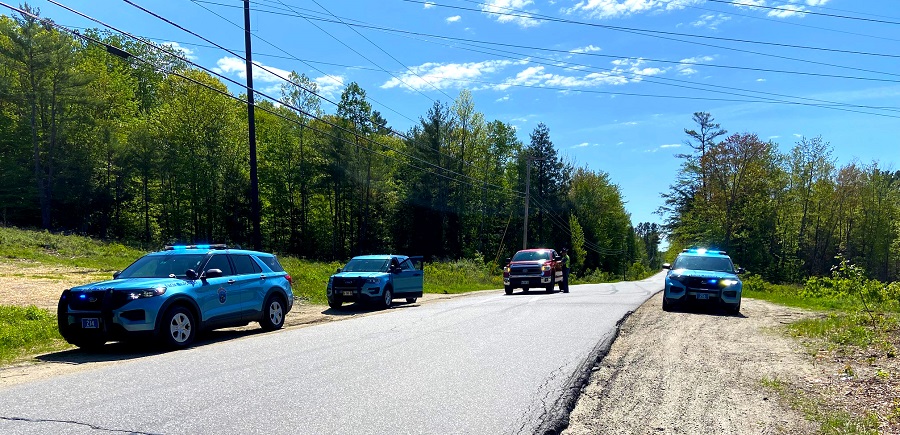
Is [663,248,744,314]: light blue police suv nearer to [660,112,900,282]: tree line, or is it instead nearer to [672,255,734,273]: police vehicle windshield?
[672,255,734,273]: police vehicle windshield

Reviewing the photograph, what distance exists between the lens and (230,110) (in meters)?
46.3

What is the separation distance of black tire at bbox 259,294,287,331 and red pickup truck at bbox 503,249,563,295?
45.2 ft

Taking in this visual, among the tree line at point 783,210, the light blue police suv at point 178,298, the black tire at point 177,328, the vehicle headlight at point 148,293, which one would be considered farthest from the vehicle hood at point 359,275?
the tree line at point 783,210

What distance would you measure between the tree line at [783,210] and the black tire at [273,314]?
5161cm

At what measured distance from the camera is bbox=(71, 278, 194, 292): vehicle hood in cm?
914

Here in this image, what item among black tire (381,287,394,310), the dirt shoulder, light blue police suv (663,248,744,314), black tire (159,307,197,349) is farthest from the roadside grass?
black tire (381,287,394,310)

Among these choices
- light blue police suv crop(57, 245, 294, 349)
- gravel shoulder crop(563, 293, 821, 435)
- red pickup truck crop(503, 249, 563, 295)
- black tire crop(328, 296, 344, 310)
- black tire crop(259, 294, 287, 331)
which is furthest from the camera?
red pickup truck crop(503, 249, 563, 295)

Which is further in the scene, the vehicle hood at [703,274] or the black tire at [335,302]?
the black tire at [335,302]

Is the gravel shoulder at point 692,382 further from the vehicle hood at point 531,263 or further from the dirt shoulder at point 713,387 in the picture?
the vehicle hood at point 531,263

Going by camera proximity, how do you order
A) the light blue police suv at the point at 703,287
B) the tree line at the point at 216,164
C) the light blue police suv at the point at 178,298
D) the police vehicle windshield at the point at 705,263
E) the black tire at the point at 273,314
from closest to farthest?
the light blue police suv at the point at 178,298
the black tire at the point at 273,314
the light blue police suv at the point at 703,287
the police vehicle windshield at the point at 705,263
the tree line at the point at 216,164

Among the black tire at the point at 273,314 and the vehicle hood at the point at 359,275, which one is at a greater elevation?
the vehicle hood at the point at 359,275

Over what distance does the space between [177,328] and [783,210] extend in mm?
65327

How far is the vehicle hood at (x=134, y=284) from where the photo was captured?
9.14 m

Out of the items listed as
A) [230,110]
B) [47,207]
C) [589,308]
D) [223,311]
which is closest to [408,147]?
[230,110]
